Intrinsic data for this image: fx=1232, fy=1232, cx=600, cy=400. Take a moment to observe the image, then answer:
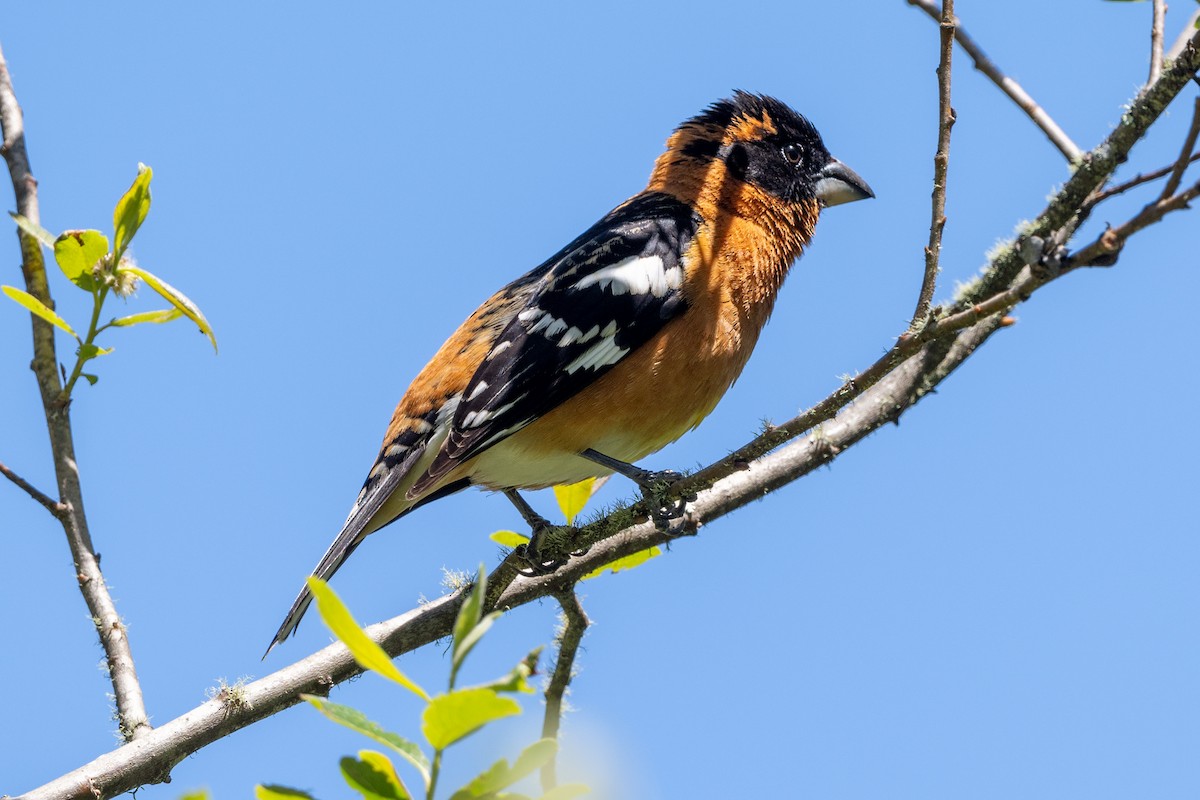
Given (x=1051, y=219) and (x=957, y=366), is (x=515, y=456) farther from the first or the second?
(x=1051, y=219)

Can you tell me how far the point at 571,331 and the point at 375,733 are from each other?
364 centimetres

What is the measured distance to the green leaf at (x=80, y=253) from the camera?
3.21 metres

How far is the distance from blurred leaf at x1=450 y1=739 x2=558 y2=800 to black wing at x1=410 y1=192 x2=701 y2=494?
3428mm

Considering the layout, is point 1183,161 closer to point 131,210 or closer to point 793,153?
point 131,210

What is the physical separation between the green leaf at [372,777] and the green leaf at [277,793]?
0.06m

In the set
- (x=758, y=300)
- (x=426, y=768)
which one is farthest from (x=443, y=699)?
(x=758, y=300)

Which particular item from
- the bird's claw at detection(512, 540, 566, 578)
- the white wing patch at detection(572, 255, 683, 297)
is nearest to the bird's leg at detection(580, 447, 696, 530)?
the bird's claw at detection(512, 540, 566, 578)

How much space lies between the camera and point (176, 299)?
3.21 meters

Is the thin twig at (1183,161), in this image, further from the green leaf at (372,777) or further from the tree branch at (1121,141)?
the green leaf at (372,777)

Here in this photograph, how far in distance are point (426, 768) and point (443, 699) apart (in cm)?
18

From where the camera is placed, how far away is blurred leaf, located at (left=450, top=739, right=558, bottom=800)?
1.47m

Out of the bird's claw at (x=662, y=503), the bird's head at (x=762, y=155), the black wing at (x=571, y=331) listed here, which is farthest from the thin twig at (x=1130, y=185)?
the bird's head at (x=762, y=155)

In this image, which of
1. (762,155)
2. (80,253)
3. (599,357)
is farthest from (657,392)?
(80,253)

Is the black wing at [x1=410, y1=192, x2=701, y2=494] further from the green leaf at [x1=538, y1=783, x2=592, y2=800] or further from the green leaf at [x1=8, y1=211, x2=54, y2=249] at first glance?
the green leaf at [x1=538, y1=783, x2=592, y2=800]
